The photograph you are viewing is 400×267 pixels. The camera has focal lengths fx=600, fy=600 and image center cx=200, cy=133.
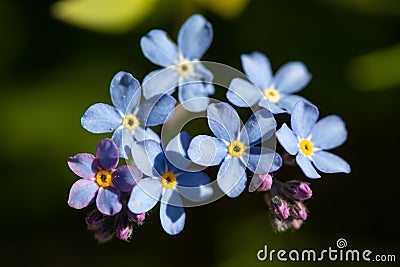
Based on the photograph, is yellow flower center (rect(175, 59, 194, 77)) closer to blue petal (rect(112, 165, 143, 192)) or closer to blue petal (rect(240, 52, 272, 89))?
blue petal (rect(240, 52, 272, 89))

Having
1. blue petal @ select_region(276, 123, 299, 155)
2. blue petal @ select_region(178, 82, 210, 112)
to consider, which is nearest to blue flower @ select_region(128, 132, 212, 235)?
blue petal @ select_region(178, 82, 210, 112)

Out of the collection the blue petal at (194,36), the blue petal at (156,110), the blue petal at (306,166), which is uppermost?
the blue petal at (194,36)

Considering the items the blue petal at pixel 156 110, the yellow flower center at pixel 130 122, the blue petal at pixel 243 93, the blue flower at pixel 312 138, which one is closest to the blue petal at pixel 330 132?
the blue flower at pixel 312 138

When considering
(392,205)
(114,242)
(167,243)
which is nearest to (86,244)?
(114,242)

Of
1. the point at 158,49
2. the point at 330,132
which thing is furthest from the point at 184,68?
the point at 330,132

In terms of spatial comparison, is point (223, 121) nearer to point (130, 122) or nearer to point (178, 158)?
point (178, 158)

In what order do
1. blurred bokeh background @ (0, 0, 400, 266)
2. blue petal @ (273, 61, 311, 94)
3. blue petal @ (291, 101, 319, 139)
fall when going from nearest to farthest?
blue petal @ (291, 101, 319, 139) < blue petal @ (273, 61, 311, 94) < blurred bokeh background @ (0, 0, 400, 266)

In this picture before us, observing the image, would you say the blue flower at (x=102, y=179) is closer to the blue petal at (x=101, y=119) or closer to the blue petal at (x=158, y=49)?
the blue petal at (x=101, y=119)

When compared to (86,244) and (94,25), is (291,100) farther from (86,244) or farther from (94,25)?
(86,244)
